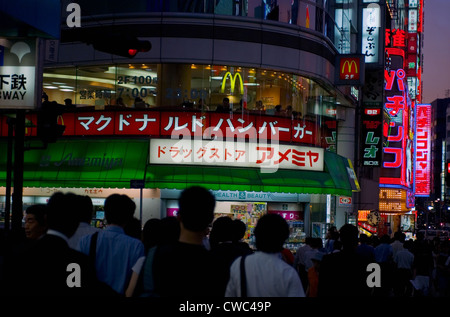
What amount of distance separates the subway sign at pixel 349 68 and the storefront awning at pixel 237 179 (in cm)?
577

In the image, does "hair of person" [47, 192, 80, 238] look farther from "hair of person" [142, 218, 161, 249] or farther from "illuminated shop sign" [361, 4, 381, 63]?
"illuminated shop sign" [361, 4, 381, 63]

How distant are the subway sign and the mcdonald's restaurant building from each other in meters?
3.63

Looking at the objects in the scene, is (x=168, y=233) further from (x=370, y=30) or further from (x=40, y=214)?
(x=370, y=30)

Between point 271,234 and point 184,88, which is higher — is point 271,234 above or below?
below

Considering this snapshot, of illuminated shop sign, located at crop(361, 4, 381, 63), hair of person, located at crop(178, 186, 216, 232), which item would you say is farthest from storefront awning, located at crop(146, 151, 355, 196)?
hair of person, located at crop(178, 186, 216, 232)

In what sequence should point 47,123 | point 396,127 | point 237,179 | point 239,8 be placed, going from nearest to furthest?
1. point 47,123
2. point 237,179
3. point 239,8
4. point 396,127

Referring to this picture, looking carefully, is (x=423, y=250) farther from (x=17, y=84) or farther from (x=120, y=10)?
(x=120, y=10)

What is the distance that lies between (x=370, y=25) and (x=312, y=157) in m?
14.1

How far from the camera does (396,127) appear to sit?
50156mm

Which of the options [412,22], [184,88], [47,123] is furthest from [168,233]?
[412,22]

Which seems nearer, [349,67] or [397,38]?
[349,67]

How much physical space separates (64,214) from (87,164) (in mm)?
18491

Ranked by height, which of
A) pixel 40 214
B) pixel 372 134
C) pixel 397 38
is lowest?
pixel 40 214
